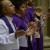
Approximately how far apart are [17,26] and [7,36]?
0.43 m

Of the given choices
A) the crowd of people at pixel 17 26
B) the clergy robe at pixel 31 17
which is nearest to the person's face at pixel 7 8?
the crowd of people at pixel 17 26

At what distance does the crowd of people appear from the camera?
263 cm

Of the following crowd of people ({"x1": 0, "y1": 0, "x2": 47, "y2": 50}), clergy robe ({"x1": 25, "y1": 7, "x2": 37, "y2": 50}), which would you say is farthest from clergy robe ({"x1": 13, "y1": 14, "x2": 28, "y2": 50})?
clergy robe ({"x1": 25, "y1": 7, "x2": 37, "y2": 50})

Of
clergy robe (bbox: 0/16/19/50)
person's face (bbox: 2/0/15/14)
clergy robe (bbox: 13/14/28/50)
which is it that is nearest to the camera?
clergy robe (bbox: 0/16/19/50)

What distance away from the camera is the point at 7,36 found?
2.64m

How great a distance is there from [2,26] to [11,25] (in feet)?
0.39

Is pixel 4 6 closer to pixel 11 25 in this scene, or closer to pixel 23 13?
pixel 11 25

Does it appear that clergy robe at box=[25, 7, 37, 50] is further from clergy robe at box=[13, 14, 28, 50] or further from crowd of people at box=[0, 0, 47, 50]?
clergy robe at box=[13, 14, 28, 50]

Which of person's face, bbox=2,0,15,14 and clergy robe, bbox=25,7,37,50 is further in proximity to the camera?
clergy robe, bbox=25,7,37,50

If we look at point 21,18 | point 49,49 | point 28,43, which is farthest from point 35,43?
point 49,49

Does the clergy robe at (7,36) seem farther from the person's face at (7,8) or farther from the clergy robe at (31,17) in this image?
the clergy robe at (31,17)

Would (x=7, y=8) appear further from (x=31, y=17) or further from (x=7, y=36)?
(x=31, y=17)

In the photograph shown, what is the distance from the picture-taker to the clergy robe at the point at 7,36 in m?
2.63

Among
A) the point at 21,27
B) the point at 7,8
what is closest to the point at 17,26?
the point at 21,27
